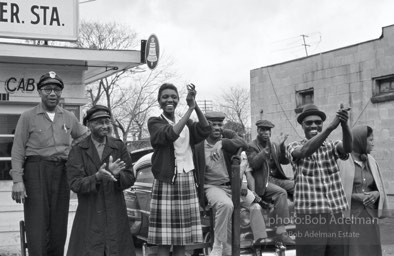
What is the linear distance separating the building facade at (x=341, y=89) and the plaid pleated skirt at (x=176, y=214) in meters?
10.0

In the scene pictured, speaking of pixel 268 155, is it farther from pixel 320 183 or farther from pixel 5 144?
pixel 5 144

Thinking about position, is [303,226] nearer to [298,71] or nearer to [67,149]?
[67,149]

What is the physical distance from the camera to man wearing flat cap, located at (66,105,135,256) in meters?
4.95

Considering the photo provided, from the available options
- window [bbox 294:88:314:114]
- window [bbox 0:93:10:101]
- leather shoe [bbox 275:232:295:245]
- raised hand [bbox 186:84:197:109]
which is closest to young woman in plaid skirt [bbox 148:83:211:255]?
raised hand [bbox 186:84:197:109]

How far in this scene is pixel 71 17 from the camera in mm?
8078

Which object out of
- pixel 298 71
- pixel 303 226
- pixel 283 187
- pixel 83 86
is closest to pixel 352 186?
pixel 303 226

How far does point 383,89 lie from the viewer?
1472 cm

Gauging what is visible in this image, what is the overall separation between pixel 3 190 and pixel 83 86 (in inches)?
72.3

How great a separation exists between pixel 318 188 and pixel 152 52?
367cm

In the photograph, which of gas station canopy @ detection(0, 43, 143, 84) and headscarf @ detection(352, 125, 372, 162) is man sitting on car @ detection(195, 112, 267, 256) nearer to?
headscarf @ detection(352, 125, 372, 162)

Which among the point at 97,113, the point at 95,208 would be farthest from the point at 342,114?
the point at 95,208

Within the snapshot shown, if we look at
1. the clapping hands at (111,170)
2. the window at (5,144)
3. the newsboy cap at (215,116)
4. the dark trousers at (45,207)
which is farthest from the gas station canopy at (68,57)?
the clapping hands at (111,170)

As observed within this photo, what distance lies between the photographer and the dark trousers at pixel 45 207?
549cm

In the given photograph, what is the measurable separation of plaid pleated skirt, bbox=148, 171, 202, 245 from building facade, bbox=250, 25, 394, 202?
1002 centimetres
